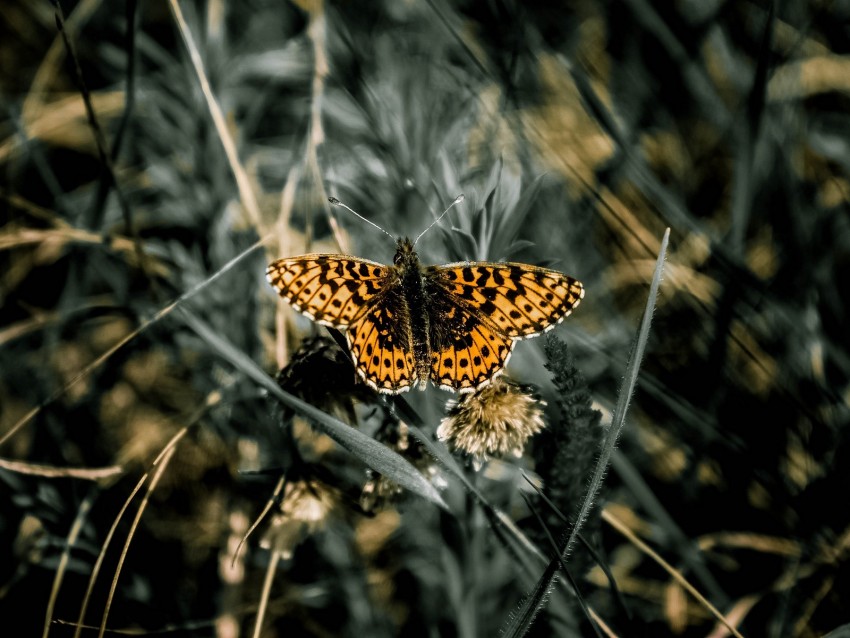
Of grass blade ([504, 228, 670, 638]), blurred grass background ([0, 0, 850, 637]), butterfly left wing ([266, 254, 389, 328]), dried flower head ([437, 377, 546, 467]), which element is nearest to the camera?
Result: grass blade ([504, 228, 670, 638])

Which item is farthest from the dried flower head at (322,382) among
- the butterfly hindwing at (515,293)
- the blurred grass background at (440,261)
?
the butterfly hindwing at (515,293)

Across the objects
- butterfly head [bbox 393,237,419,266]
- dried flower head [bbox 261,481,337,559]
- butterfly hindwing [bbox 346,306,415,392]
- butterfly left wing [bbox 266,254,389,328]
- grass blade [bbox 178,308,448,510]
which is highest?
butterfly head [bbox 393,237,419,266]

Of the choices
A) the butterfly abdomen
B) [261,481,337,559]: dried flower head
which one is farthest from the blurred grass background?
the butterfly abdomen

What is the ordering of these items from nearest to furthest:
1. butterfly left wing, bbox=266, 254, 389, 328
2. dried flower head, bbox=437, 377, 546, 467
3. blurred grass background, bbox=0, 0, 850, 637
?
dried flower head, bbox=437, 377, 546, 467 → butterfly left wing, bbox=266, 254, 389, 328 → blurred grass background, bbox=0, 0, 850, 637

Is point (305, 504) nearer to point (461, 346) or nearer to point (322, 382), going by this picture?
point (322, 382)

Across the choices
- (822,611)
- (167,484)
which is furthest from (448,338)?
(167,484)

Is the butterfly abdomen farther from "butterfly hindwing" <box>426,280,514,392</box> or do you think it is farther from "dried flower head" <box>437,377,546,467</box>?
"dried flower head" <box>437,377,546,467</box>

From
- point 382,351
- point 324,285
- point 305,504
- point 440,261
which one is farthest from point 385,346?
point 440,261

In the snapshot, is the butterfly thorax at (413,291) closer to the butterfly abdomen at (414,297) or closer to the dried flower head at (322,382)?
the butterfly abdomen at (414,297)
